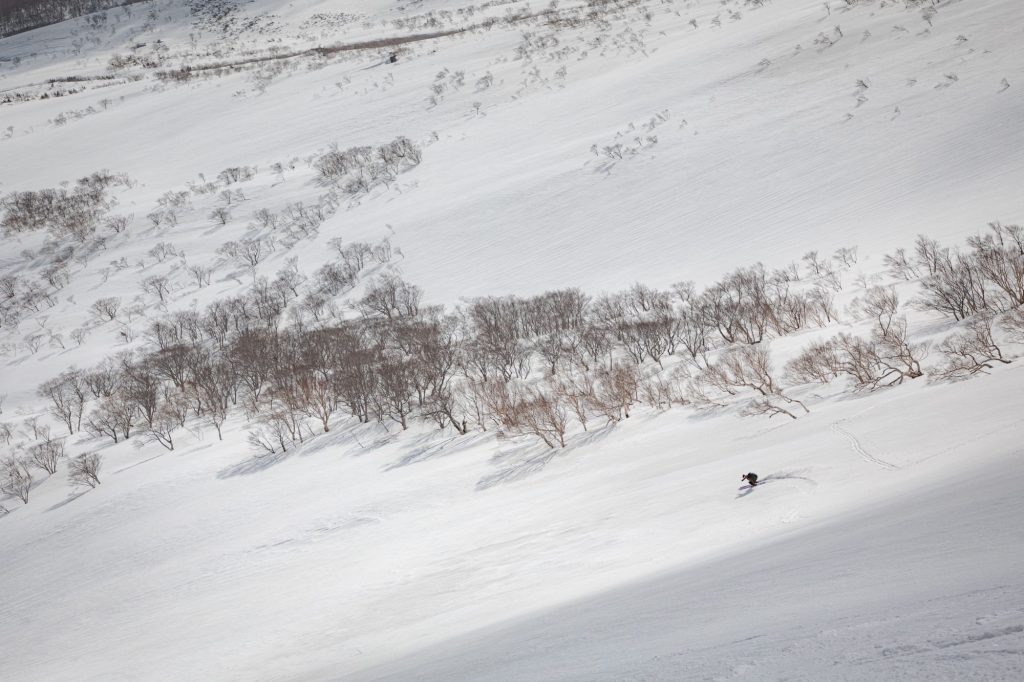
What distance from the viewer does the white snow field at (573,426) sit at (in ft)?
12.1

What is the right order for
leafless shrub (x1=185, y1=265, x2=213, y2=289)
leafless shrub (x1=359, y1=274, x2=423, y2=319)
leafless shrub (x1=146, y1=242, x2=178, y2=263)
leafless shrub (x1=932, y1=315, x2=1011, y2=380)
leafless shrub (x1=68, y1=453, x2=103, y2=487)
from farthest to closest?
leafless shrub (x1=146, y1=242, x2=178, y2=263), leafless shrub (x1=185, y1=265, x2=213, y2=289), leafless shrub (x1=359, y1=274, x2=423, y2=319), leafless shrub (x1=68, y1=453, x2=103, y2=487), leafless shrub (x1=932, y1=315, x2=1011, y2=380)

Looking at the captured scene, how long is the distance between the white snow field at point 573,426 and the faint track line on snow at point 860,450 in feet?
0.28

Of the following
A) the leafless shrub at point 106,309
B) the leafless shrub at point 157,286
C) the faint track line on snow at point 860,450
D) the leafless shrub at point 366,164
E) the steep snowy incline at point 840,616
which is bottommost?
the faint track line on snow at point 860,450

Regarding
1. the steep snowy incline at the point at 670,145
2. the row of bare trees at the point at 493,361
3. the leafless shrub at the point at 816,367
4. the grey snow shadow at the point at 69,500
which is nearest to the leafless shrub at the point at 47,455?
the row of bare trees at the point at 493,361

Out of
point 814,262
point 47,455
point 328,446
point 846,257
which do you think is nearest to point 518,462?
point 328,446

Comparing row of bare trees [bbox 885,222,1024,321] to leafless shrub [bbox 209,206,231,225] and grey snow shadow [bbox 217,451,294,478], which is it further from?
leafless shrub [bbox 209,206,231,225]

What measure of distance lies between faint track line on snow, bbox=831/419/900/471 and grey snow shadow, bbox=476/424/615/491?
12.0m

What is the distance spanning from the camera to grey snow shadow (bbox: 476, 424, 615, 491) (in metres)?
24.7

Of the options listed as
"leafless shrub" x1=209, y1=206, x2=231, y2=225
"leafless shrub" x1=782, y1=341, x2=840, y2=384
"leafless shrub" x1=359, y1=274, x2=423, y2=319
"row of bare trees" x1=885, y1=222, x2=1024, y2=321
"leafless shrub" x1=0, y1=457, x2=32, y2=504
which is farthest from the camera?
"leafless shrub" x1=209, y1=206, x2=231, y2=225

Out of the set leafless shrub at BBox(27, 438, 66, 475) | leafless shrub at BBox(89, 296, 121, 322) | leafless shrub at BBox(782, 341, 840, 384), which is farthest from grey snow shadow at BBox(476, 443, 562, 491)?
leafless shrub at BBox(89, 296, 121, 322)

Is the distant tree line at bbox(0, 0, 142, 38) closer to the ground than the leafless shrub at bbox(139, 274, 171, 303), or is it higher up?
higher up

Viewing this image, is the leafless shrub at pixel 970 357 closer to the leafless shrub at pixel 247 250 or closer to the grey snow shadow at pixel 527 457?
the grey snow shadow at pixel 527 457

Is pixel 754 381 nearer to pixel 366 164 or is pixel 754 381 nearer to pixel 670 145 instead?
pixel 670 145

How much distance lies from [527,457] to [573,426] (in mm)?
3771
